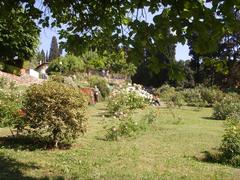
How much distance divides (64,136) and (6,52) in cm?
2490

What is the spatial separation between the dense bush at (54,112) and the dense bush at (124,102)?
21.9ft

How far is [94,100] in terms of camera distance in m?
28.1

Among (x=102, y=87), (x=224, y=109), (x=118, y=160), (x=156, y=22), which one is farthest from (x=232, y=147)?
(x=102, y=87)

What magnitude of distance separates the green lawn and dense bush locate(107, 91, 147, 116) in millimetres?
5497

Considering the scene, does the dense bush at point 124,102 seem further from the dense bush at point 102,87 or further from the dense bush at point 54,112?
the dense bush at point 102,87

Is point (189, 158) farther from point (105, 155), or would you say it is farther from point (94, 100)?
point (94, 100)

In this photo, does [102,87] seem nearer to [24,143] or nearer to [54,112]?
[24,143]

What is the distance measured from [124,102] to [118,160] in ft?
35.3

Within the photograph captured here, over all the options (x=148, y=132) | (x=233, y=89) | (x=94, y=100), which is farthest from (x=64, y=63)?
(x=148, y=132)

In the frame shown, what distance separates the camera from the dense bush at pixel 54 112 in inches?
421

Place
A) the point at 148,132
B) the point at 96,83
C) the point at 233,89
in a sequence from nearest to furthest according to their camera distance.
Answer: the point at 148,132 → the point at 96,83 → the point at 233,89

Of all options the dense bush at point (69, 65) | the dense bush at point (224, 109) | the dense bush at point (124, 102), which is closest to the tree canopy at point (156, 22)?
the dense bush at point (124, 102)

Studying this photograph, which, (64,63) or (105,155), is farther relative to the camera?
(64,63)

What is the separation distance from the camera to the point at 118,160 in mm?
9930
